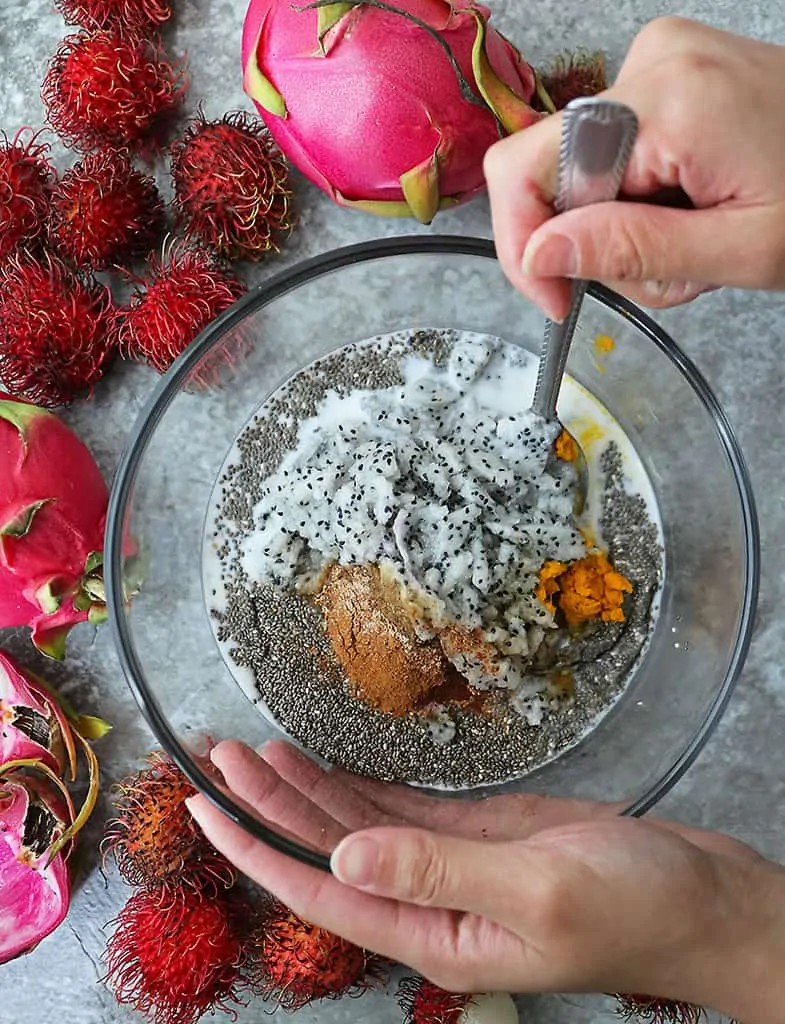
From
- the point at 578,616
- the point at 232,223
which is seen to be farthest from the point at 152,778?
the point at 232,223

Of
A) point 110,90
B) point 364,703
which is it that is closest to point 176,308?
point 110,90

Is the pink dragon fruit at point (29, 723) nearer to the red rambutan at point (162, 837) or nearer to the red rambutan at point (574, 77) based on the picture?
the red rambutan at point (162, 837)

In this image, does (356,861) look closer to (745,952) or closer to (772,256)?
(745,952)

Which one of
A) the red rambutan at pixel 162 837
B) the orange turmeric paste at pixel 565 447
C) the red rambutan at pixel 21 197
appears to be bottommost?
the red rambutan at pixel 162 837

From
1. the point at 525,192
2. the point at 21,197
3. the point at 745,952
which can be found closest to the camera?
the point at 525,192

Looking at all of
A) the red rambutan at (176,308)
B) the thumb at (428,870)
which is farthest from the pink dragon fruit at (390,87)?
the thumb at (428,870)

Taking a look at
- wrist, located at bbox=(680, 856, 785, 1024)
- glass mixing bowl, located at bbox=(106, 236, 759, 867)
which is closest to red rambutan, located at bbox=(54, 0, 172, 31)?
glass mixing bowl, located at bbox=(106, 236, 759, 867)
